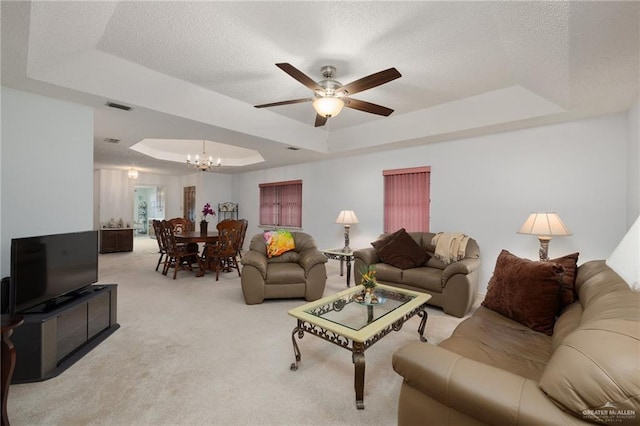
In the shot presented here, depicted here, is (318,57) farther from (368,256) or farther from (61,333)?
(61,333)

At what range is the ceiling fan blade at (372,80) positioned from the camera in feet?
6.98

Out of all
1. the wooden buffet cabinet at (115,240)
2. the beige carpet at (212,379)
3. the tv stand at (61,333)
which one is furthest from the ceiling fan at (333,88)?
the wooden buffet cabinet at (115,240)

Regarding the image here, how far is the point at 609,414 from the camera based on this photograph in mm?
819

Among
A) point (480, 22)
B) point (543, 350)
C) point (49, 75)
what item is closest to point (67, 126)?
point (49, 75)

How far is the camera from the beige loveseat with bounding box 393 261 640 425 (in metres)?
0.84

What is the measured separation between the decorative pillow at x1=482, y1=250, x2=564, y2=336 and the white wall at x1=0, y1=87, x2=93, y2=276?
4126 millimetres

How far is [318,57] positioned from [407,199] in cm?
298

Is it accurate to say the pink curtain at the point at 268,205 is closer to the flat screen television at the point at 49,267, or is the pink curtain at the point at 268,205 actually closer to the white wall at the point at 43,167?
the white wall at the point at 43,167

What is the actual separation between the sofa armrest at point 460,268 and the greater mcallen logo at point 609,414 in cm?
249

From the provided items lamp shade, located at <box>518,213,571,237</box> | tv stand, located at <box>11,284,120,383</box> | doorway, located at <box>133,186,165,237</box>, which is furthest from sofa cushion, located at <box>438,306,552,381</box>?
doorway, located at <box>133,186,165,237</box>

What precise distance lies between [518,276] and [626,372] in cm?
140

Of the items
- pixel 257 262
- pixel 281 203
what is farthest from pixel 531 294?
pixel 281 203

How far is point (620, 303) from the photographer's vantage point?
1213 mm

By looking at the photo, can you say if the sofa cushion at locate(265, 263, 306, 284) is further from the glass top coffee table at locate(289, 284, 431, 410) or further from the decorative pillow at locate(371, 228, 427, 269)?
the decorative pillow at locate(371, 228, 427, 269)
